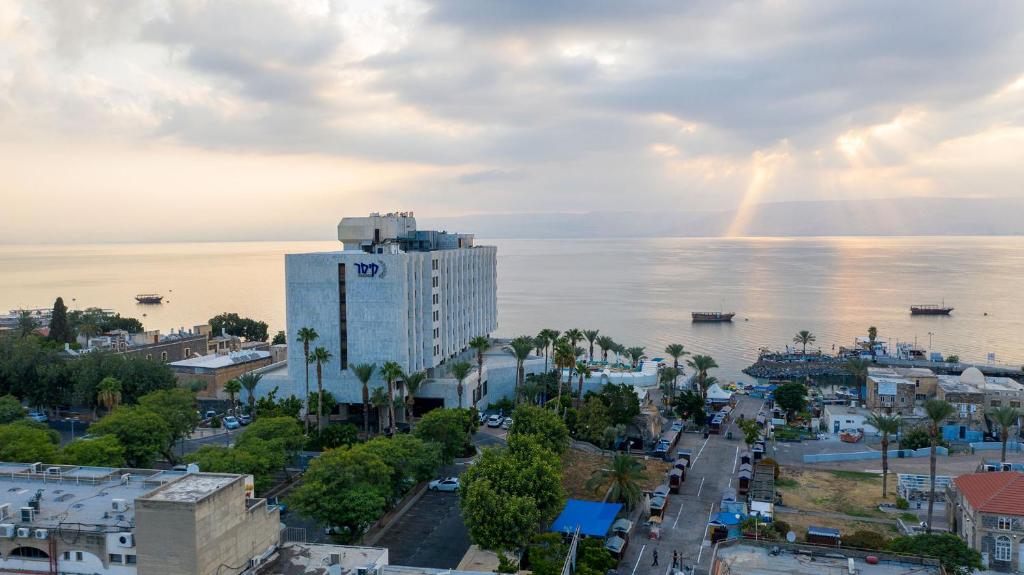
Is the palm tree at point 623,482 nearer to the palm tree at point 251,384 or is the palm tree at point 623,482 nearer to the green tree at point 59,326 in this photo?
the palm tree at point 251,384

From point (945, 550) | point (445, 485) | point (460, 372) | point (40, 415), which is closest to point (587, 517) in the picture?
point (445, 485)

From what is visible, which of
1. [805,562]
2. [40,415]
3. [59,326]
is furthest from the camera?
[59,326]

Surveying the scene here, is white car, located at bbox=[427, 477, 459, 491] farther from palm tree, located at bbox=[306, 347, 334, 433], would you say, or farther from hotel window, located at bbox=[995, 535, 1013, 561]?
hotel window, located at bbox=[995, 535, 1013, 561]

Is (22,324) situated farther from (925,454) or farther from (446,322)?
(925,454)

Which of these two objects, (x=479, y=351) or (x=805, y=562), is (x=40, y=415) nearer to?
(x=479, y=351)

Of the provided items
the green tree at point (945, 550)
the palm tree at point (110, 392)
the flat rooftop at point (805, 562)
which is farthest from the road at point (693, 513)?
the palm tree at point (110, 392)

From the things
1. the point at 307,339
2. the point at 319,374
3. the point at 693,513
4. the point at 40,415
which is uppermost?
the point at 307,339

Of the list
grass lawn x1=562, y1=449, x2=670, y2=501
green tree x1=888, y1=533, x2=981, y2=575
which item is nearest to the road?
grass lawn x1=562, y1=449, x2=670, y2=501
